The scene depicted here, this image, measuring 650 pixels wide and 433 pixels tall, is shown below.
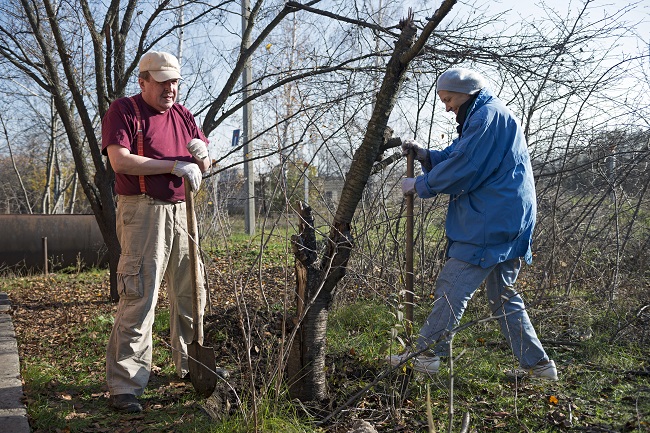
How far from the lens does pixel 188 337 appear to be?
3850 millimetres

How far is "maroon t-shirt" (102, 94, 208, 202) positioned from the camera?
132 inches

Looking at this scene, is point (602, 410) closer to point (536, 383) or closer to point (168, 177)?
point (536, 383)

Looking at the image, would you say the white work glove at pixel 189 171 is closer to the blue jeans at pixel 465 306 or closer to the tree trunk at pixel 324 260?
the tree trunk at pixel 324 260

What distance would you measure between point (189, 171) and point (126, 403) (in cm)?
129

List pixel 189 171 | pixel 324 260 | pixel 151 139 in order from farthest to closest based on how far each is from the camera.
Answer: pixel 151 139 < pixel 189 171 < pixel 324 260

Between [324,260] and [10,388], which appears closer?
[324,260]

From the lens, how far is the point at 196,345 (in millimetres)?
3512

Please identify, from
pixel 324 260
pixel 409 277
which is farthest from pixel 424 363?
pixel 324 260

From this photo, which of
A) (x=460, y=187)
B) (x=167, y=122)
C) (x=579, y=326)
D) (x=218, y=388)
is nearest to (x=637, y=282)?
(x=579, y=326)

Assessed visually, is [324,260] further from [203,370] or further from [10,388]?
[10,388]

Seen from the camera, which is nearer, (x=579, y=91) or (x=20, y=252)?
(x=579, y=91)

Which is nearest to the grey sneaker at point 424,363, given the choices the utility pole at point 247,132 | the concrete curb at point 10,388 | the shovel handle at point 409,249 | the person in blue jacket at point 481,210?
the person in blue jacket at point 481,210

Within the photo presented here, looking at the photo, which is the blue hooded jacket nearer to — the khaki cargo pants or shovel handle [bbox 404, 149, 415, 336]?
shovel handle [bbox 404, 149, 415, 336]

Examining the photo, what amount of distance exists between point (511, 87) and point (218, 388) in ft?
11.4
